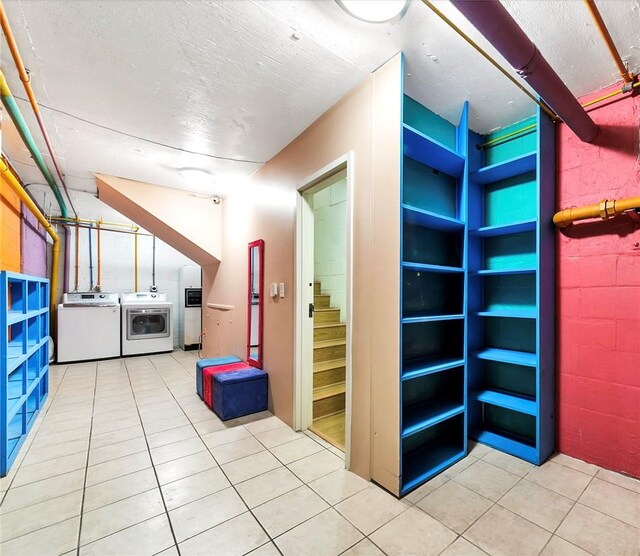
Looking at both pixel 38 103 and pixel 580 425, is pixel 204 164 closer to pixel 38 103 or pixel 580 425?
pixel 38 103

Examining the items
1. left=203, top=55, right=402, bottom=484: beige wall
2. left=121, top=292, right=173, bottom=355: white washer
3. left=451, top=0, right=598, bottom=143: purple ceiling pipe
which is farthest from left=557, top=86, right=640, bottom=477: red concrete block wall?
left=121, top=292, right=173, bottom=355: white washer

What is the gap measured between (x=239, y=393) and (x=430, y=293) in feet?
6.38

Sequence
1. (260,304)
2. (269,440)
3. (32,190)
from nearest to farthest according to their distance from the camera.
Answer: (269,440) → (260,304) → (32,190)

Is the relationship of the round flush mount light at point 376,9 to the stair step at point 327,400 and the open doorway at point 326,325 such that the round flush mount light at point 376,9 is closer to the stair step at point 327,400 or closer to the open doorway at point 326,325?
the open doorway at point 326,325

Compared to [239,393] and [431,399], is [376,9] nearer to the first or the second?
[431,399]

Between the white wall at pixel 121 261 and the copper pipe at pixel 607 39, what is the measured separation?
6090 mm

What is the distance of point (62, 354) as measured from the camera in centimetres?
467

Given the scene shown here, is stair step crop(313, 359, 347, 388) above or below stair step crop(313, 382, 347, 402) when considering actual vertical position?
above

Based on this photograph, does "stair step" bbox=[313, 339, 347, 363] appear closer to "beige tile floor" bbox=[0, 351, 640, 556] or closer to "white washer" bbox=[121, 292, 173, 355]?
"beige tile floor" bbox=[0, 351, 640, 556]

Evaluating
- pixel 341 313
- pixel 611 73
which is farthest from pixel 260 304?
pixel 611 73

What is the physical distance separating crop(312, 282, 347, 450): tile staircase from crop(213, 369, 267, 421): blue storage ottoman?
Result: 54cm

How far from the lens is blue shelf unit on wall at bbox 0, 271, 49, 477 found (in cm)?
186

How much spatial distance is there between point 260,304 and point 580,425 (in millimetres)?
2784

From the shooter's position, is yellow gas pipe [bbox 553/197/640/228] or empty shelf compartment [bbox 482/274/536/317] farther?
empty shelf compartment [bbox 482/274/536/317]
